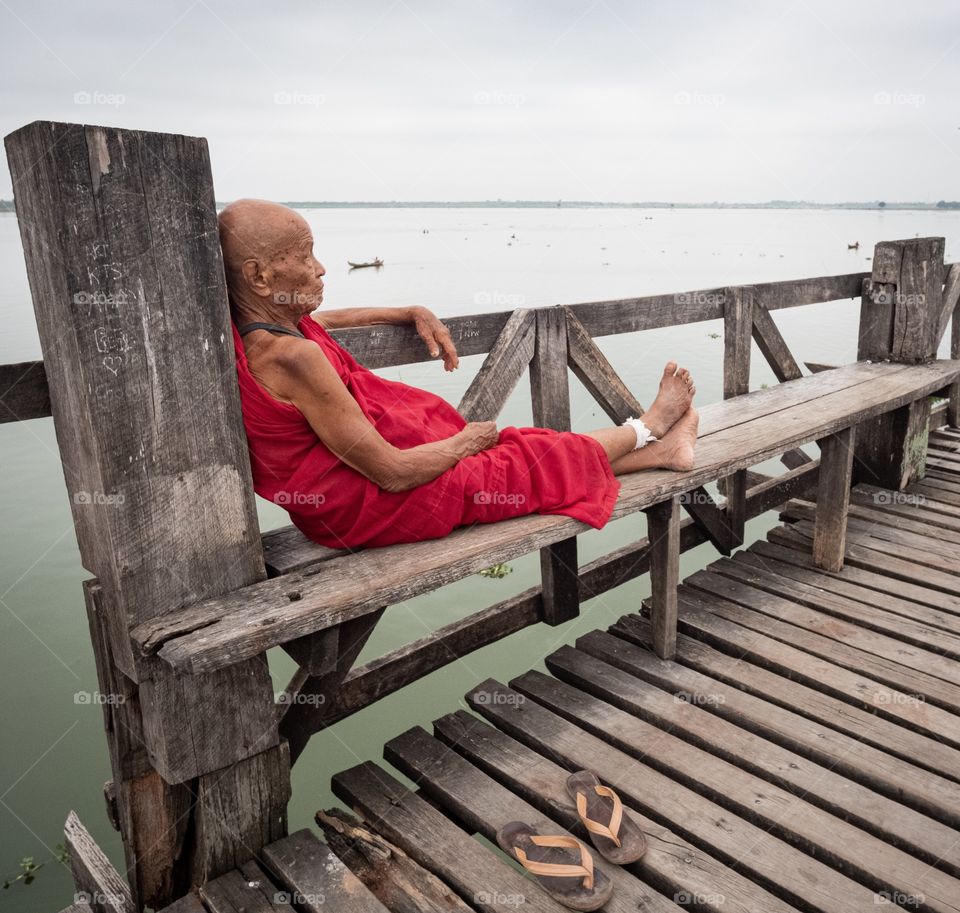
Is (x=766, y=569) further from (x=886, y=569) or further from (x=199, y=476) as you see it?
(x=199, y=476)

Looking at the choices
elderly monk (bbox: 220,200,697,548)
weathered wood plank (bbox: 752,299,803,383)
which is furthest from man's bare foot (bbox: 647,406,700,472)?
weathered wood plank (bbox: 752,299,803,383)

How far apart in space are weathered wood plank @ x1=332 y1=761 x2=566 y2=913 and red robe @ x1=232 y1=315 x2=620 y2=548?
2.54 feet

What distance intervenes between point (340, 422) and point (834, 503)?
278cm

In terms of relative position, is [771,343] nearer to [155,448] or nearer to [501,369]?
[501,369]

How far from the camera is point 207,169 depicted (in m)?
2.04

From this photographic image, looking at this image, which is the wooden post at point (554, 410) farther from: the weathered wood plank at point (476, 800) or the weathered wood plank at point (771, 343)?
the weathered wood plank at point (771, 343)

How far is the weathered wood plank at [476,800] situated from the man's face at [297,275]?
151 cm

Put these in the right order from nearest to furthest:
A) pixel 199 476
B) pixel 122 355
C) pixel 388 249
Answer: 1. pixel 122 355
2. pixel 199 476
3. pixel 388 249

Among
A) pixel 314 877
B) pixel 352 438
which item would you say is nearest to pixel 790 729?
pixel 314 877

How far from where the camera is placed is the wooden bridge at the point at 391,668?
6.47 ft

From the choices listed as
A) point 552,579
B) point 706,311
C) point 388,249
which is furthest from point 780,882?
point 388,249

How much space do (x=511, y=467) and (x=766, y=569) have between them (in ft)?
6.39

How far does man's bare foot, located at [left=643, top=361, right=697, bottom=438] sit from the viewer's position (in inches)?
130

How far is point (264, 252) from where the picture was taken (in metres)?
2.30
